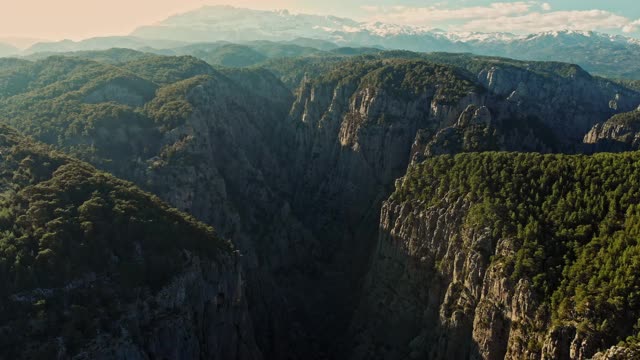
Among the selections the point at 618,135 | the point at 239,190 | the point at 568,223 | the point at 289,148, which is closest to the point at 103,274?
the point at 568,223

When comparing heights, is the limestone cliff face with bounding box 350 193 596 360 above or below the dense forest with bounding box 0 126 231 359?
below

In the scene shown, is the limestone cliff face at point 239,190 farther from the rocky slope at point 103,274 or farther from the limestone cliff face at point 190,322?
the rocky slope at point 103,274

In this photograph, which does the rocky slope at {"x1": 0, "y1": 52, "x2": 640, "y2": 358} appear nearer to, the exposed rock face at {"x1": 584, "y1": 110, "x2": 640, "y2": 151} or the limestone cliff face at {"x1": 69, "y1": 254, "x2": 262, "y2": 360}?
the limestone cliff face at {"x1": 69, "y1": 254, "x2": 262, "y2": 360}

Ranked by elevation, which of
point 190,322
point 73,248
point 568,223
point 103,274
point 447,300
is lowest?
point 447,300

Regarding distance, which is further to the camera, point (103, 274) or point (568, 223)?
point (568, 223)

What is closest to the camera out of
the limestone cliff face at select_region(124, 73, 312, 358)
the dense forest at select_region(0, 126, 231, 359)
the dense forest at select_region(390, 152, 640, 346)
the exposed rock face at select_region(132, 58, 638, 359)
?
the dense forest at select_region(0, 126, 231, 359)

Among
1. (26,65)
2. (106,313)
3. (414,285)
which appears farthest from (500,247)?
(26,65)

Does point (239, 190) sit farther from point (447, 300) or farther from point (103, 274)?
point (103, 274)

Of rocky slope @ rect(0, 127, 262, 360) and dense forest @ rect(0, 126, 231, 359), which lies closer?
dense forest @ rect(0, 126, 231, 359)

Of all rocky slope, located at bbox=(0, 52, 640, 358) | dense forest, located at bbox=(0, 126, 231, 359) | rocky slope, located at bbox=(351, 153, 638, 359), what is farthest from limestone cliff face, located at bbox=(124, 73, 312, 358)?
dense forest, located at bbox=(0, 126, 231, 359)

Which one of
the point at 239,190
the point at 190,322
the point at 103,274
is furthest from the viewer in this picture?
the point at 239,190

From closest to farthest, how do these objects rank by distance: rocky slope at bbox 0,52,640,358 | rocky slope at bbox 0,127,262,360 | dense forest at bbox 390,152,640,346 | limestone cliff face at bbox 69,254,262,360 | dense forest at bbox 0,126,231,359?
dense forest at bbox 0,126,231,359 < rocky slope at bbox 0,127,262,360 < dense forest at bbox 390,152,640,346 < limestone cliff face at bbox 69,254,262,360 < rocky slope at bbox 0,52,640,358
